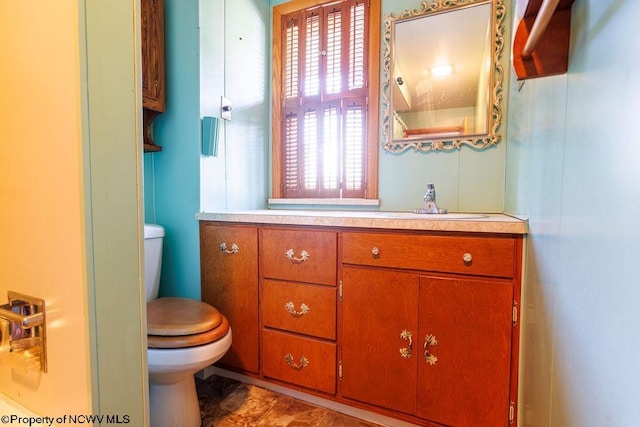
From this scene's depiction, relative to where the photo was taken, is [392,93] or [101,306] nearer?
[101,306]

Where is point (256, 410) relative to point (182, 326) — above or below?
below

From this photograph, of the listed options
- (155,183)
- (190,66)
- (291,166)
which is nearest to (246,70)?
(190,66)

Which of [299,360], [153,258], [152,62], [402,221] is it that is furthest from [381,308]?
[152,62]

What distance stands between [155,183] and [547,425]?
1.85 m

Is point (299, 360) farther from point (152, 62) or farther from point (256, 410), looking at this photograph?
point (152, 62)

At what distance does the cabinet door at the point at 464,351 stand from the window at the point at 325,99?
2.54ft

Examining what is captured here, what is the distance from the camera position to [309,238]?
129 centimetres

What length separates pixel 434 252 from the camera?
1.08 metres

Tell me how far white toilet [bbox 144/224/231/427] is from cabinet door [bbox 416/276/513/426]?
78cm

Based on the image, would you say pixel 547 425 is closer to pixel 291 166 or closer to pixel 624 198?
pixel 624 198

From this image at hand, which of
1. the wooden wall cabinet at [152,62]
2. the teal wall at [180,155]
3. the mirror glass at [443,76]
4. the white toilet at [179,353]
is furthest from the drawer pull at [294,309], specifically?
the wooden wall cabinet at [152,62]

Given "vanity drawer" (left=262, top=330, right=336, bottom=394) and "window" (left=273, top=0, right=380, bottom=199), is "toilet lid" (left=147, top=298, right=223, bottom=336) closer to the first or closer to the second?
"vanity drawer" (left=262, top=330, right=336, bottom=394)

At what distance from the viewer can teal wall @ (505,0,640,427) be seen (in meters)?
0.35

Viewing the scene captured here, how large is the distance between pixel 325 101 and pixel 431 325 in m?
1.34
